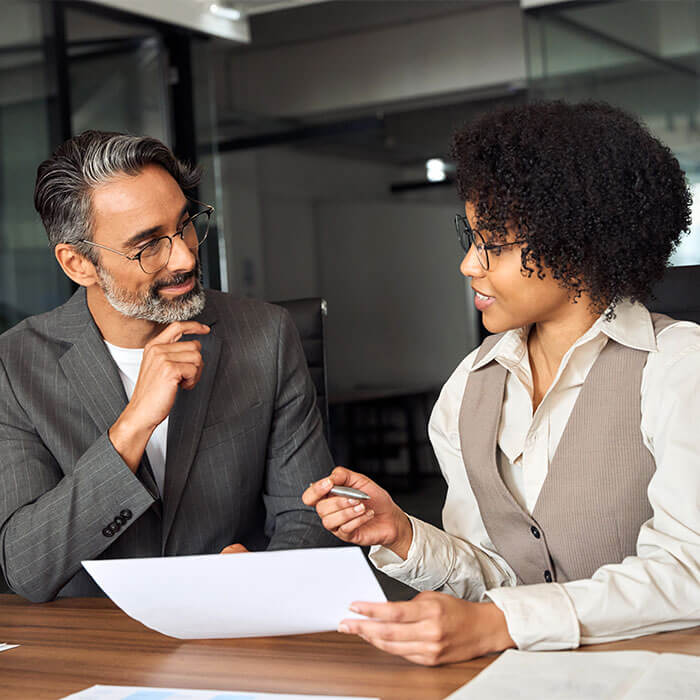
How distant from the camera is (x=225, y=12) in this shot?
5.45 meters

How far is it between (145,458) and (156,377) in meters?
0.21

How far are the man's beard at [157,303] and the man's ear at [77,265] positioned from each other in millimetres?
74

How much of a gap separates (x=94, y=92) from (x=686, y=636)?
4364mm

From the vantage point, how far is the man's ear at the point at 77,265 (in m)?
1.94

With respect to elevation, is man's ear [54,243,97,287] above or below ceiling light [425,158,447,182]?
below

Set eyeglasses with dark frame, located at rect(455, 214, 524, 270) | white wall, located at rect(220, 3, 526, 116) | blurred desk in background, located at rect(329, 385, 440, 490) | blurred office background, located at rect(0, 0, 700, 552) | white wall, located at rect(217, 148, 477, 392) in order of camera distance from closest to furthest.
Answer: eyeglasses with dark frame, located at rect(455, 214, 524, 270)
blurred office background, located at rect(0, 0, 700, 552)
white wall, located at rect(220, 3, 526, 116)
blurred desk in background, located at rect(329, 385, 440, 490)
white wall, located at rect(217, 148, 477, 392)

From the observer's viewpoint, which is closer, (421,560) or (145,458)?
(421,560)

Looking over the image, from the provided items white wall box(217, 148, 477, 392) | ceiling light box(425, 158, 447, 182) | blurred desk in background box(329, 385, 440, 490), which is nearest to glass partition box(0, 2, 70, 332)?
blurred desk in background box(329, 385, 440, 490)

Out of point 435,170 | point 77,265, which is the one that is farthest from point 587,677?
point 435,170

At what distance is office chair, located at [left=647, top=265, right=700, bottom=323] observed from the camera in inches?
67.7

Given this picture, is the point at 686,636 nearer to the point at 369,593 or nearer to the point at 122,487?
the point at 369,593

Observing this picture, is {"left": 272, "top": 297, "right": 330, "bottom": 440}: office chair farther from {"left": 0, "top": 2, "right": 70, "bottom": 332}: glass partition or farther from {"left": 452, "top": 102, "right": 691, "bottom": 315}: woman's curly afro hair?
{"left": 0, "top": 2, "right": 70, "bottom": 332}: glass partition

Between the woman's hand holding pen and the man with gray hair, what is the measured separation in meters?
0.42

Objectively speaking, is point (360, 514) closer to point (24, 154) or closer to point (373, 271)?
point (24, 154)
